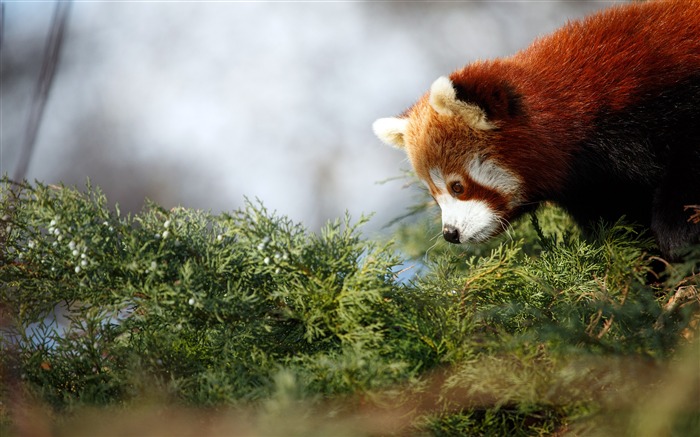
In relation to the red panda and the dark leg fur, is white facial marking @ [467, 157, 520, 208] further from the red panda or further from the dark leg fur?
the dark leg fur

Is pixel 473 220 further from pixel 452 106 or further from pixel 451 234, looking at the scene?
pixel 452 106

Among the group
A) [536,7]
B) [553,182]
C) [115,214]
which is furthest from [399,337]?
[536,7]

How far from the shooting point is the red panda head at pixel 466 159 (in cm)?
153

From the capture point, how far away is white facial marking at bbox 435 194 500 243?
168 cm

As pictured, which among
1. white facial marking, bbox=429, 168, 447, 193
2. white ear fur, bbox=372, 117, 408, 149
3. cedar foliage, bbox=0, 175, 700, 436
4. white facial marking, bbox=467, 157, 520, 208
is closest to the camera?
cedar foliage, bbox=0, 175, 700, 436

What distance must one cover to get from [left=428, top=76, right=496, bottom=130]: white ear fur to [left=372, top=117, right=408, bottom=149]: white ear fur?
27 cm

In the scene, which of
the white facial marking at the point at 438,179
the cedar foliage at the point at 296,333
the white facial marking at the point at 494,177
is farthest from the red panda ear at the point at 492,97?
the cedar foliage at the point at 296,333

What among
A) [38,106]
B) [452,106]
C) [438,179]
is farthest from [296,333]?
[438,179]

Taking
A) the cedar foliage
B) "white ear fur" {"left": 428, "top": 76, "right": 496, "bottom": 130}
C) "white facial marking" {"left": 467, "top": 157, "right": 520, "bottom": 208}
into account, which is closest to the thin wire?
the cedar foliage

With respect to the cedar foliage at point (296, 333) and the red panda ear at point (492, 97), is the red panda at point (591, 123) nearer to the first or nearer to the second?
the red panda ear at point (492, 97)

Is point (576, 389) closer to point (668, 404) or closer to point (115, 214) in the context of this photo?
point (668, 404)

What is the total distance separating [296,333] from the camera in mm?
901

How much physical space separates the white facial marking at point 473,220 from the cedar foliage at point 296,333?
639mm

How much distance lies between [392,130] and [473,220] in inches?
15.4
